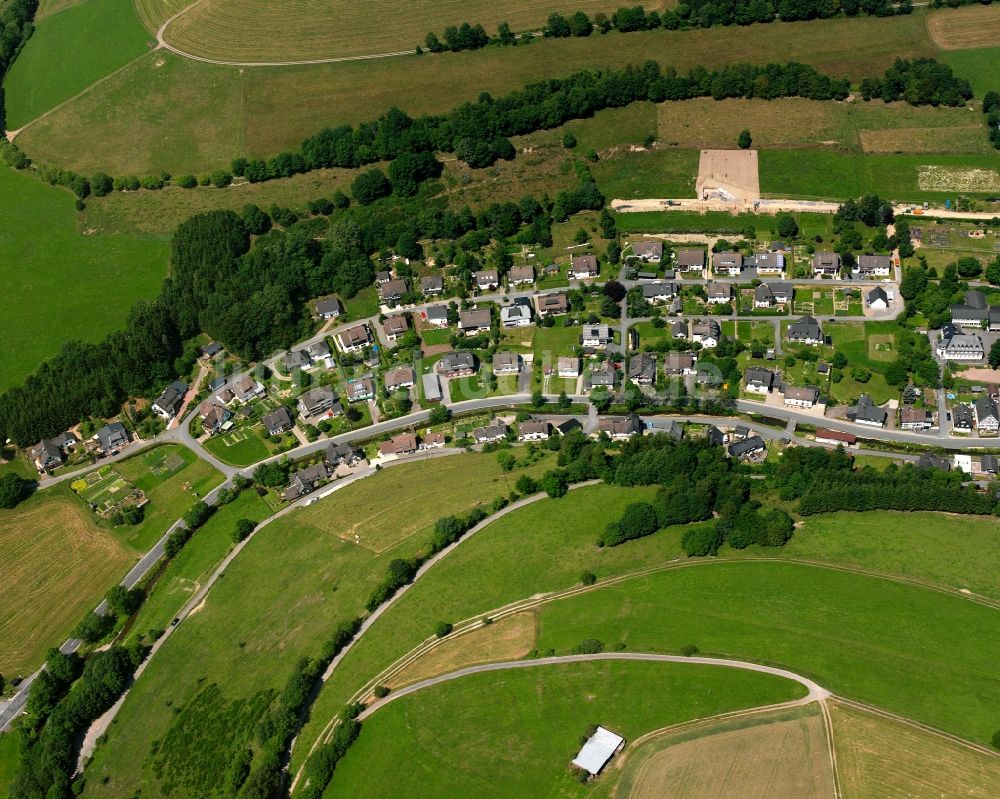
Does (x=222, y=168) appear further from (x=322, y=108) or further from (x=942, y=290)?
(x=942, y=290)

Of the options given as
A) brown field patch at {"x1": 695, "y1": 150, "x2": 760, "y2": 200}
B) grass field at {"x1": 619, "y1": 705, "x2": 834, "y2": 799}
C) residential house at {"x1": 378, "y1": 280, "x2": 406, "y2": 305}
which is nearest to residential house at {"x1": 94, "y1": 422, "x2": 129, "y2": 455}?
residential house at {"x1": 378, "y1": 280, "x2": 406, "y2": 305}

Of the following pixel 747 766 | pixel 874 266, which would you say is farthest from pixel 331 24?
pixel 747 766

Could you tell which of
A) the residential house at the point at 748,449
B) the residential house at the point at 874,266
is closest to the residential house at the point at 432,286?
the residential house at the point at 748,449

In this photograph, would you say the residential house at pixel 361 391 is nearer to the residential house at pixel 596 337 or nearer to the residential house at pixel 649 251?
the residential house at pixel 596 337

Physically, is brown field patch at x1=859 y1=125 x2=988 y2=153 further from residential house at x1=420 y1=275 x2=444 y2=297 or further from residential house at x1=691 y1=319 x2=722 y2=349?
residential house at x1=420 y1=275 x2=444 y2=297

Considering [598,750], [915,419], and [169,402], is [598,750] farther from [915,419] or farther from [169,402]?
[169,402]
